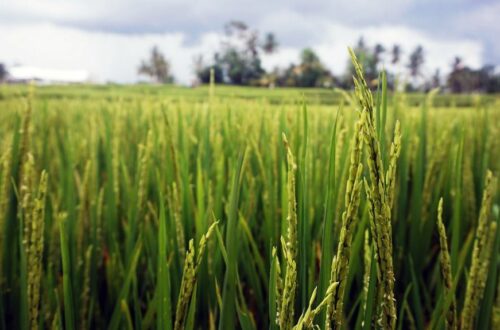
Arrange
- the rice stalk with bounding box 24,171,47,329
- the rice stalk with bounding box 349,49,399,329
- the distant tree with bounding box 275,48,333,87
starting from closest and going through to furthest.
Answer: the rice stalk with bounding box 349,49,399,329
the rice stalk with bounding box 24,171,47,329
the distant tree with bounding box 275,48,333,87

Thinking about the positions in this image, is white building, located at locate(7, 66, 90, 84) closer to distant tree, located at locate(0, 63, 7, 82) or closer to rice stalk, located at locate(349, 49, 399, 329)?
distant tree, located at locate(0, 63, 7, 82)

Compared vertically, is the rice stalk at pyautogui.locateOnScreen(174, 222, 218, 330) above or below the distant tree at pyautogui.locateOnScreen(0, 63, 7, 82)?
below

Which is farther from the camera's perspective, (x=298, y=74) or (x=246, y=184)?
(x=298, y=74)

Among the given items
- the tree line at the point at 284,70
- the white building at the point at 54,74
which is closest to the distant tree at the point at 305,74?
the tree line at the point at 284,70

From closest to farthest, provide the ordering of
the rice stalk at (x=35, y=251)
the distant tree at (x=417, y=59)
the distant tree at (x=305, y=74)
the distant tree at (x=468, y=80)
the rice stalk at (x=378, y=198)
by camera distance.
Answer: the rice stalk at (x=378, y=198)
the rice stalk at (x=35, y=251)
the distant tree at (x=305, y=74)
the distant tree at (x=468, y=80)
the distant tree at (x=417, y=59)

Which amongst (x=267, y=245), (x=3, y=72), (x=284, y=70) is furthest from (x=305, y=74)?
(x=267, y=245)

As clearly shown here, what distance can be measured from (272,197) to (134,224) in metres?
0.27

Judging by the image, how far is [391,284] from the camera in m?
0.30

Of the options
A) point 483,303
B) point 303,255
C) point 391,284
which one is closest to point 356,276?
point 483,303

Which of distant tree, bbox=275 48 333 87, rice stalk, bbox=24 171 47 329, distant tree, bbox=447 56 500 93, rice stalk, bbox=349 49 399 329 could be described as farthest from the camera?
distant tree, bbox=447 56 500 93

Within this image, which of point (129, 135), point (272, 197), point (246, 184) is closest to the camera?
point (272, 197)

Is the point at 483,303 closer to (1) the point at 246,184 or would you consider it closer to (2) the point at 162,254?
(2) the point at 162,254

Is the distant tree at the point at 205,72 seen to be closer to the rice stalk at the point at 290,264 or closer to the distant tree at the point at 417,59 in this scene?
the distant tree at the point at 417,59

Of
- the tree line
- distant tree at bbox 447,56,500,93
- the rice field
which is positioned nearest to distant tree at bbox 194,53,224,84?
the tree line
